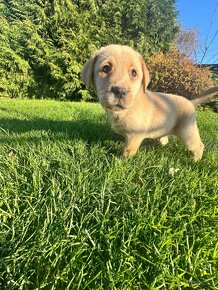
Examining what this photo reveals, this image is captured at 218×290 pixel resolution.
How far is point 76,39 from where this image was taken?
44.9 ft

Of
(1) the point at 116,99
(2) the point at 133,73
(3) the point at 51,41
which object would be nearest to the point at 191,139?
(2) the point at 133,73

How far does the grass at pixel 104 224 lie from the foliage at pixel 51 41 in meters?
10.9

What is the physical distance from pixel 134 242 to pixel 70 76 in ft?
39.5

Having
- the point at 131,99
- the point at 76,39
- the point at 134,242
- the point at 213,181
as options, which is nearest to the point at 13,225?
the point at 134,242

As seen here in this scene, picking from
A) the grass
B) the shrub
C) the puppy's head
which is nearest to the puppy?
the puppy's head

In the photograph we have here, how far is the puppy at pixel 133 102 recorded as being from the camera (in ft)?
9.75

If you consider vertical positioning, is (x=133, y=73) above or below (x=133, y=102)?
above

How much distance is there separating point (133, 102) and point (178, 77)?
36.5 feet

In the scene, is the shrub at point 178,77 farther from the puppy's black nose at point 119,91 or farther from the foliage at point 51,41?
the puppy's black nose at point 119,91

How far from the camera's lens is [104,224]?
2137 millimetres

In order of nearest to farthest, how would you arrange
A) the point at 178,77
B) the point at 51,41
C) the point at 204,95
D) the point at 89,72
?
the point at 89,72, the point at 204,95, the point at 178,77, the point at 51,41

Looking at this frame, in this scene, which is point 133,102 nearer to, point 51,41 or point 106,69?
point 106,69

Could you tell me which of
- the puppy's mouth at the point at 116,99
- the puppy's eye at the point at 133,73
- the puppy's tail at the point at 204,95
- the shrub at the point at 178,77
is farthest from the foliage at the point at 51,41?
the puppy's mouth at the point at 116,99

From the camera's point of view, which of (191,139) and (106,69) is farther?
(191,139)
